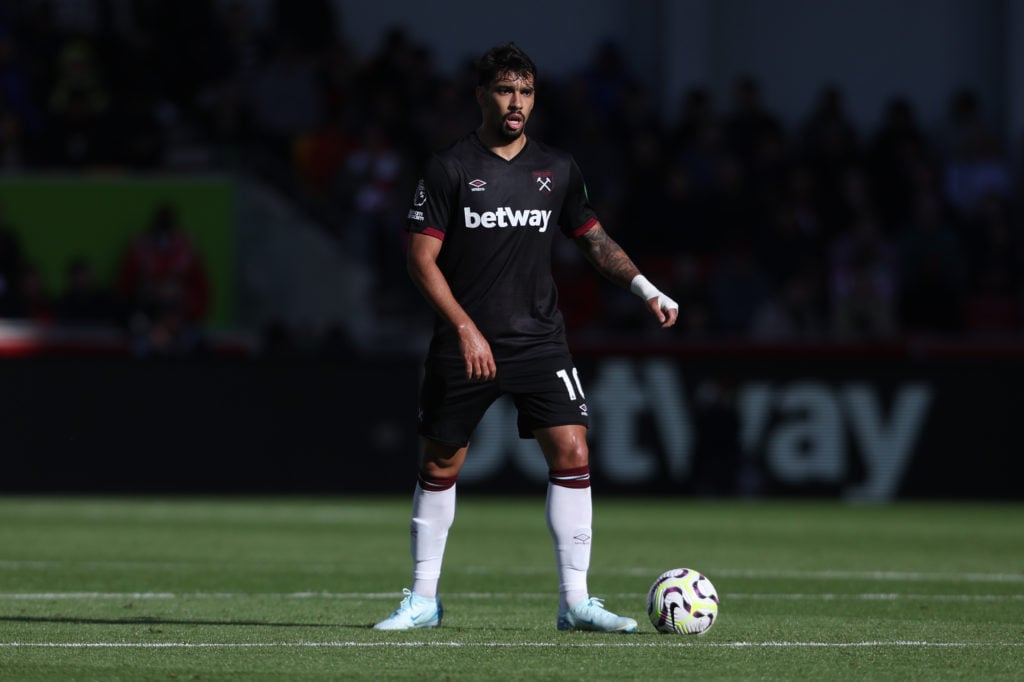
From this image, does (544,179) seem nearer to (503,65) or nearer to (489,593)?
(503,65)

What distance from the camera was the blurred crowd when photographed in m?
20.6

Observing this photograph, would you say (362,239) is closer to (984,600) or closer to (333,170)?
(333,170)

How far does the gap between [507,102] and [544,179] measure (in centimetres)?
40

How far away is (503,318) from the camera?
7891mm

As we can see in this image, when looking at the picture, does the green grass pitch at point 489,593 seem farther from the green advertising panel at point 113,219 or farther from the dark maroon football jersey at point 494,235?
the green advertising panel at point 113,219

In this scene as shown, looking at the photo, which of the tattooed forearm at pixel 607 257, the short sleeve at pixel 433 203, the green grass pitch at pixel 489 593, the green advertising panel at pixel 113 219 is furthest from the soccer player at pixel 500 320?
the green advertising panel at pixel 113 219

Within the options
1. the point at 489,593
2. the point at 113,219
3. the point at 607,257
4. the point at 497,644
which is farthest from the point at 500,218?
the point at 113,219

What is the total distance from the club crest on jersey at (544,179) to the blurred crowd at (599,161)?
11718 mm

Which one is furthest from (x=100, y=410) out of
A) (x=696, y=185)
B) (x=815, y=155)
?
(x=815, y=155)

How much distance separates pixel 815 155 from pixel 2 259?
32.6 ft

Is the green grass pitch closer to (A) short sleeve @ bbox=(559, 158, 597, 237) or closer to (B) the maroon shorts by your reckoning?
(B) the maroon shorts

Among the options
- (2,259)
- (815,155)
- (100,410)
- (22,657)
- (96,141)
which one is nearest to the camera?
(22,657)

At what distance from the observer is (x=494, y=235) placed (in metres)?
7.87

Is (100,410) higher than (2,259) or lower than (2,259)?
lower
